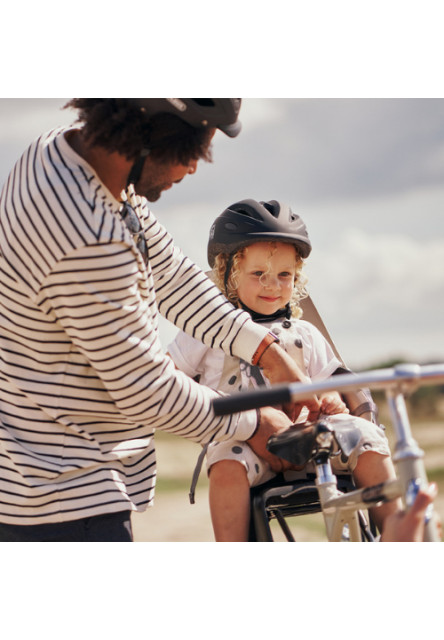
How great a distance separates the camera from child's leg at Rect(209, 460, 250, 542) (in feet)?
9.83

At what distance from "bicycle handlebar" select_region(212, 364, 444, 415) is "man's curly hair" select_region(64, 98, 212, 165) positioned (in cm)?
86

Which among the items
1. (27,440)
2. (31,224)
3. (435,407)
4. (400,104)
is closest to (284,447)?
(27,440)

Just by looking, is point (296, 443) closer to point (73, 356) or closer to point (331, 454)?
point (331, 454)

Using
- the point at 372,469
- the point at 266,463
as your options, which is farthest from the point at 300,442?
the point at 372,469

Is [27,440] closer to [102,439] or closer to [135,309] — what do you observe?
[102,439]

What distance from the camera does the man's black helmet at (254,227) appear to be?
3.71 metres

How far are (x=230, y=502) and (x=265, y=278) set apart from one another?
1.12 m

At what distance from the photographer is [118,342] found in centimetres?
229

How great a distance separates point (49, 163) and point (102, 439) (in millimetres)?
810

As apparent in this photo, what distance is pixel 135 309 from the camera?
91.3 inches

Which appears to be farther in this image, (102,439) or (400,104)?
(400,104)

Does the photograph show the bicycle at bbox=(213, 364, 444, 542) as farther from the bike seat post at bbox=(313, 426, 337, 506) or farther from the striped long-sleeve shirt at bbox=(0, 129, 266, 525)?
the striped long-sleeve shirt at bbox=(0, 129, 266, 525)

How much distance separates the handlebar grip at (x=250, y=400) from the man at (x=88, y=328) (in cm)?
58

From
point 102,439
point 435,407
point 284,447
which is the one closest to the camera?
point 102,439
